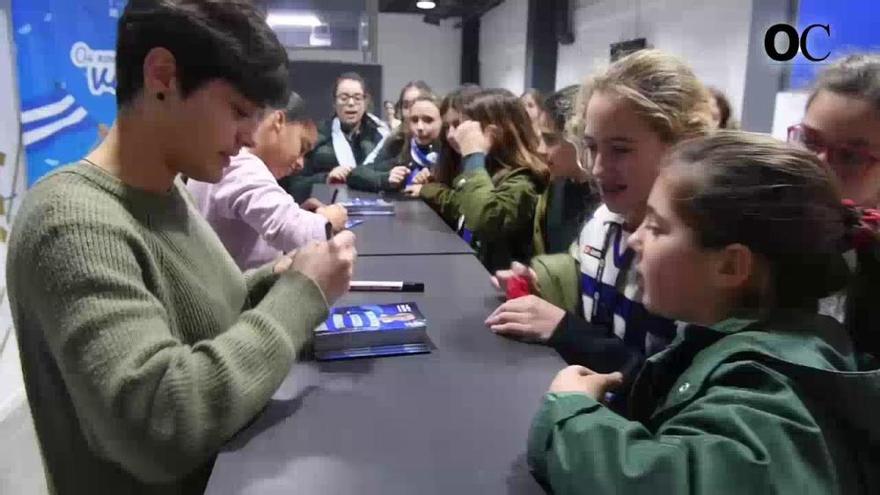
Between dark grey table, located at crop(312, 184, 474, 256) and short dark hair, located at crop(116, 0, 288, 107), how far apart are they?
113 cm

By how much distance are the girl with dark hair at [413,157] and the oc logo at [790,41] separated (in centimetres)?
164

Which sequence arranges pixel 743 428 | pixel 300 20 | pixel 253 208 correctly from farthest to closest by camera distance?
pixel 300 20
pixel 253 208
pixel 743 428

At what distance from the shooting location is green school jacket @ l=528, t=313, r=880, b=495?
619 millimetres

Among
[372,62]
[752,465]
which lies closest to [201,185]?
[752,465]

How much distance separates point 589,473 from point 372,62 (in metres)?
5.57

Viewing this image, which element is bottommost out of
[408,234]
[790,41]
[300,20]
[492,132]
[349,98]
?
[408,234]

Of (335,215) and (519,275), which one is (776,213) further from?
(335,215)

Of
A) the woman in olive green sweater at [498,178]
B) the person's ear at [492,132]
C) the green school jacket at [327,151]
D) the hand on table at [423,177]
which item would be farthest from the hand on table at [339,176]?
the person's ear at [492,132]

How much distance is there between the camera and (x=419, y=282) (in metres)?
1.61

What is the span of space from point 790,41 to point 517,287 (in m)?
2.57

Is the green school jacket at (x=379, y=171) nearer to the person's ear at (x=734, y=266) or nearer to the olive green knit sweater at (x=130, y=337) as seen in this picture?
the olive green knit sweater at (x=130, y=337)

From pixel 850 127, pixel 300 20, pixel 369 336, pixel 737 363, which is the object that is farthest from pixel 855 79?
pixel 300 20

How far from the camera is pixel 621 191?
1.27 metres

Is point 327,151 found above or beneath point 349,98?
beneath
